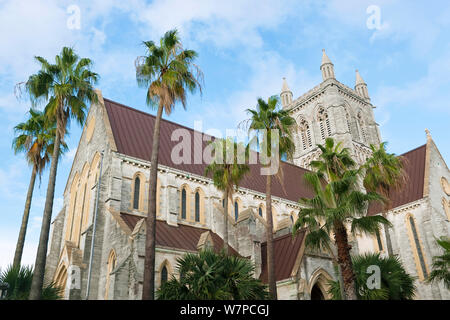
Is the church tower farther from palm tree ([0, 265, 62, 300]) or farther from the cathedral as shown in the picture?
palm tree ([0, 265, 62, 300])

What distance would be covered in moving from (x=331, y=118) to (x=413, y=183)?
1536cm

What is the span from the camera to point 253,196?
32.3 m

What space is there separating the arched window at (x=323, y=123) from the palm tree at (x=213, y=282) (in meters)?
38.9

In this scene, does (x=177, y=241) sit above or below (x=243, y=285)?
above

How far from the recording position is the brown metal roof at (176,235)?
894 inches

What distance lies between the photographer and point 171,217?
26109mm

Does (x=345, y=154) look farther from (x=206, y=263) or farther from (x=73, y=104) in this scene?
(x=73, y=104)

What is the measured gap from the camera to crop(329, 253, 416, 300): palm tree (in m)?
16.7

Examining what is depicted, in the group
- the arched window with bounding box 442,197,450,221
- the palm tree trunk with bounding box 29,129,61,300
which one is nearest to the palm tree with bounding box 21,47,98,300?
the palm tree trunk with bounding box 29,129,61,300

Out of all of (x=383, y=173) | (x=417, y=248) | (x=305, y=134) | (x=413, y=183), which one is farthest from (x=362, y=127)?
(x=383, y=173)

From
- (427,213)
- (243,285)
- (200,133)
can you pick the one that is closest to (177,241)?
(243,285)

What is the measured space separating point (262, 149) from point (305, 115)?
35.9m

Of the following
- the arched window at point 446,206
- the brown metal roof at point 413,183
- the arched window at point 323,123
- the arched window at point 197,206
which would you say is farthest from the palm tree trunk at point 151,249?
the arched window at point 323,123

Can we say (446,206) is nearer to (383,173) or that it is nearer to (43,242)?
(383,173)
